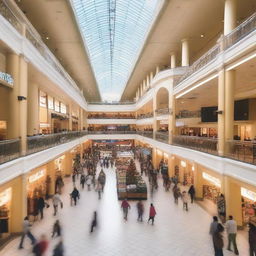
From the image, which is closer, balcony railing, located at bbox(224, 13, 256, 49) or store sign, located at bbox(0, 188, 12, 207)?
balcony railing, located at bbox(224, 13, 256, 49)

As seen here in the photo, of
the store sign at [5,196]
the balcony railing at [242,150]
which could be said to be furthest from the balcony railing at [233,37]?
the store sign at [5,196]

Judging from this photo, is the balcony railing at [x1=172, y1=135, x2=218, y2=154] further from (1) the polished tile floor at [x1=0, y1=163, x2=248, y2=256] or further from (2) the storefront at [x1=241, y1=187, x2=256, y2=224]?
(1) the polished tile floor at [x1=0, y1=163, x2=248, y2=256]

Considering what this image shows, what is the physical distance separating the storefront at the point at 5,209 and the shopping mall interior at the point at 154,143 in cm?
4

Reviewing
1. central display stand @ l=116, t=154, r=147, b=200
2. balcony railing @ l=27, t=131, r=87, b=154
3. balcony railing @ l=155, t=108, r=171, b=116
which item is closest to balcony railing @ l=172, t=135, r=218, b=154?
central display stand @ l=116, t=154, r=147, b=200

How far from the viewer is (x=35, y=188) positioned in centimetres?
1445

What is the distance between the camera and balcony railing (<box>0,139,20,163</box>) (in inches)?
332

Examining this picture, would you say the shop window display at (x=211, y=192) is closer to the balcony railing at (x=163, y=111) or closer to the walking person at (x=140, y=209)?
the walking person at (x=140, y=209)

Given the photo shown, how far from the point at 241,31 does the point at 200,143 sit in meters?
6.08

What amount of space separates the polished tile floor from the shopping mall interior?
0.05m

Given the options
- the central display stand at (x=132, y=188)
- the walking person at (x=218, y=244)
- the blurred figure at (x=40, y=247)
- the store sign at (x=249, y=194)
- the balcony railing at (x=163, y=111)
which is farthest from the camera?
the balcony railing at (x=163, y=111)

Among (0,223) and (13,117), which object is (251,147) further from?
(0,223)

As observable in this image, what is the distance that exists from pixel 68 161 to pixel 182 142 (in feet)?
39.3

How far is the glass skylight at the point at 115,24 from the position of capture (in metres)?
21.1

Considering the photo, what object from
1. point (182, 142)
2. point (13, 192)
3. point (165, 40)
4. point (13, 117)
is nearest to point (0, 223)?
point (13, 192)
